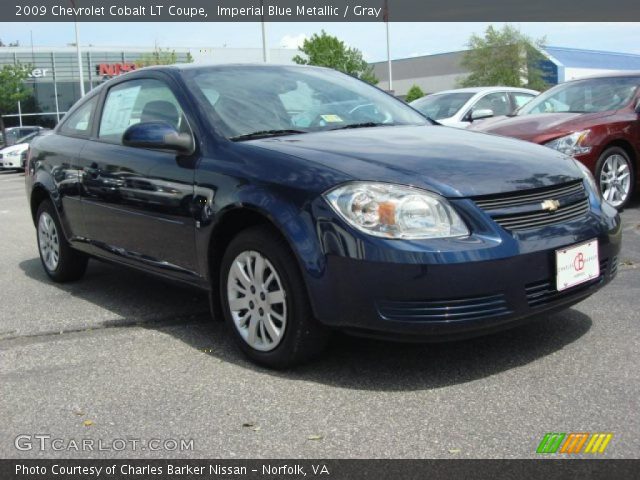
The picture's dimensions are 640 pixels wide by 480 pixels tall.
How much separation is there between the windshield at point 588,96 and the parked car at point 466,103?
6.83ft

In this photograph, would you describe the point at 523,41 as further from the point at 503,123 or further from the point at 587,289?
the point at 587,289

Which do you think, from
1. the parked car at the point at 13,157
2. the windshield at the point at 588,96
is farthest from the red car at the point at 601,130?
the parked car at the point at 13,157

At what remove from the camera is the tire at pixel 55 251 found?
5945 millimetres

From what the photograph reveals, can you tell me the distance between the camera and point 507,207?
351cm

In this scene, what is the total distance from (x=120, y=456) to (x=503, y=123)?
6.54 meters

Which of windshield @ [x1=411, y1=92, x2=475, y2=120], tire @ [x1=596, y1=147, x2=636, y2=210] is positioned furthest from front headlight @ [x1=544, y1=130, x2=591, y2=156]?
windshield @ [x1=411, y1=92, x2=475, y2=120]

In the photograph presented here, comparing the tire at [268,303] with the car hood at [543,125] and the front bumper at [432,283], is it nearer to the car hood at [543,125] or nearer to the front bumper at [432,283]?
the front bumper at [432,283]

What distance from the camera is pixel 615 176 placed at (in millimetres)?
7949

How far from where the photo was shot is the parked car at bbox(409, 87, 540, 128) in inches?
454

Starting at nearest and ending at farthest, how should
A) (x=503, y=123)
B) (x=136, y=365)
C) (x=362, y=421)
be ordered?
(x=362, y=421), (x=136, y=365), (x=503, y=123)

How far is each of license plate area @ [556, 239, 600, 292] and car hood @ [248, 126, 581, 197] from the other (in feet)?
1.11

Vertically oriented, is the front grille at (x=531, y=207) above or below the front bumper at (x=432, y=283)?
above

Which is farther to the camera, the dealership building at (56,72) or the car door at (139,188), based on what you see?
the dealership building at (56,72)

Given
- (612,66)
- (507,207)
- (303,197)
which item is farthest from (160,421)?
(612,66)
